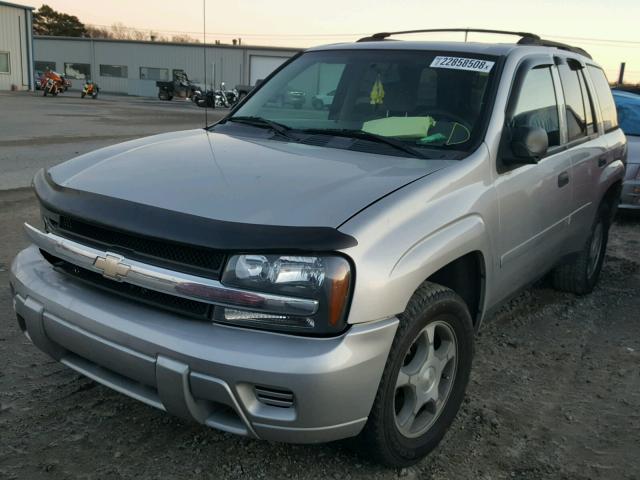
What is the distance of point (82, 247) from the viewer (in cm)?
237

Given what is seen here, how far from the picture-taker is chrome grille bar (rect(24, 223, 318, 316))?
2.05 m

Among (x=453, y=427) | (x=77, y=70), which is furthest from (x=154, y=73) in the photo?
(x=453, y=427)

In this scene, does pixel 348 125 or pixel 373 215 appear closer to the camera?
pixel 373 215

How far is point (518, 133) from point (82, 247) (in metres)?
2.12

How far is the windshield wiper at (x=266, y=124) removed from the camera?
3.32 meters

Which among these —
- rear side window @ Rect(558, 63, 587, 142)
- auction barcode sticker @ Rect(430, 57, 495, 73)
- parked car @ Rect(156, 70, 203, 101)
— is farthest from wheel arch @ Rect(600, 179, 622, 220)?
parked car @ Rect(156, 70, 203, 101)

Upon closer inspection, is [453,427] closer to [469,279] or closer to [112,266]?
[469,279]

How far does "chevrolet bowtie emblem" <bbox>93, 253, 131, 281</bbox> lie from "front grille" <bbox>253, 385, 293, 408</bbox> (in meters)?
0.66

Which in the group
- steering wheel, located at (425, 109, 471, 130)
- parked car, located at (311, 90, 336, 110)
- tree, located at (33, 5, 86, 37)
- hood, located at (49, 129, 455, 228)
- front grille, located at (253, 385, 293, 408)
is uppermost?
tree, located at (33, 5, 86, 37)

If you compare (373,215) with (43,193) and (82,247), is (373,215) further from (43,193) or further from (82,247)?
(43,193)

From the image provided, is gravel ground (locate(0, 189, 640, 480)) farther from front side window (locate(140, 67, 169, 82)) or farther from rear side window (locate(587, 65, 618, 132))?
front side window (locate(140, 67, 169, 82))

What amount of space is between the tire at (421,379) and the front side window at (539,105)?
1.23m

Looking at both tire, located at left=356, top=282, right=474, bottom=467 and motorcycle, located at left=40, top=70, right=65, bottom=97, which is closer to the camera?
tire, located at left=356, top=282, right=474, bottom=467

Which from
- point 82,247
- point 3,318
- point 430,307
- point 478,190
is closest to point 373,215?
point 430,307
